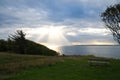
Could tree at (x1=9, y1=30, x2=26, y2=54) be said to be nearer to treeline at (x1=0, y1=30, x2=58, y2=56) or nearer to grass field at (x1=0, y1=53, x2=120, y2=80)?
treeline at (x1=0, y1=30, x2=58, y2=56)

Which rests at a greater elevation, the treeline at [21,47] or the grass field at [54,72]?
the treeline at [21,47]

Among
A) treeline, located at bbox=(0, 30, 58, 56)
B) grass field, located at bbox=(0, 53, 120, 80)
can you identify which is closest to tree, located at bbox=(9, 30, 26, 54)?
treeline, located at bbox=(0, 30, 58, 56)

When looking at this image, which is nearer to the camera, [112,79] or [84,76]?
[112,79]

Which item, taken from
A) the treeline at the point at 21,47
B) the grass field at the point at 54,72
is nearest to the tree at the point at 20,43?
the treeline at the point at 21,47

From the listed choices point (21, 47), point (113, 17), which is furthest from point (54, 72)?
point (21, 47)

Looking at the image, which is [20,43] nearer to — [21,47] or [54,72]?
[21,47]

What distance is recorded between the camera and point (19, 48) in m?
64.7

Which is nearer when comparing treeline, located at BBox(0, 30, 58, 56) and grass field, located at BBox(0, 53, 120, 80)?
grass field, located at BBox(0, 53, 120, 80)

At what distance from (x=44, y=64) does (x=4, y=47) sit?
1462 inches

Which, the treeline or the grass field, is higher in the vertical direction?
the treeline

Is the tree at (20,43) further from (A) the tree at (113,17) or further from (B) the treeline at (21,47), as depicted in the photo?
(A) the tree at (113,17)

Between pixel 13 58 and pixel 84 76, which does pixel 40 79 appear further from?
pixel 13 58

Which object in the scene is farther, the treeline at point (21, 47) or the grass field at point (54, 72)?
the treeline at point (21, 47)

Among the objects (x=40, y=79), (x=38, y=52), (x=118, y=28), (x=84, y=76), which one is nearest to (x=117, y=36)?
(x=118, y=28)
